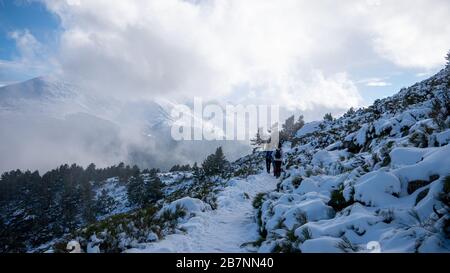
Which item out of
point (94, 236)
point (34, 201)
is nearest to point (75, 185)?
point (34, 201)

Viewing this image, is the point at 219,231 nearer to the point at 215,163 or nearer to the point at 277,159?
the point at 277,159

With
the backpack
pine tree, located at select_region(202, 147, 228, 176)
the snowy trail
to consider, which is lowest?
the snowy trail

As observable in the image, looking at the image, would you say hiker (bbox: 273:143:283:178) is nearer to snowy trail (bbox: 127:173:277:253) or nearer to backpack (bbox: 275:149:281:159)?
backpack (bbox: 275:149:281:159)

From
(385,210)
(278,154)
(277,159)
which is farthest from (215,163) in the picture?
(385,210)

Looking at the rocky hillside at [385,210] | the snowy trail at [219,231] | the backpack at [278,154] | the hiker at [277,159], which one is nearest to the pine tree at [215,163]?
the hiker at [277,159]

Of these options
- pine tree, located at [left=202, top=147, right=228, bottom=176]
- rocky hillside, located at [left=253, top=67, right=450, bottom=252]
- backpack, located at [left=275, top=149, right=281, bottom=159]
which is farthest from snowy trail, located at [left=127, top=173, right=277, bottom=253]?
pine tree, located at [left=202, top=147, right=228, bottom=176]

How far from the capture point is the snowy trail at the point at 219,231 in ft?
21.7

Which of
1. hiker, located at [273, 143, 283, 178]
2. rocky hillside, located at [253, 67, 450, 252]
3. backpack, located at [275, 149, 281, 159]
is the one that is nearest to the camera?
rocky hillside, located at [253, 67, 450, 252]

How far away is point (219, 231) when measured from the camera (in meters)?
8.47

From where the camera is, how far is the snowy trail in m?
6.60

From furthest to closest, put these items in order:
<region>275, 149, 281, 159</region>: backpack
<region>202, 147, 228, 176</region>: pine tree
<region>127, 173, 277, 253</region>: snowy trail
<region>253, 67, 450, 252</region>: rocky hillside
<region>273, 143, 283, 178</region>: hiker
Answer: <region>202, 147, 228, 176</region>: pine tree
<region>273, 143, 283, 178</region>: hiker
<region>275, 149, 281, 159</region>: backpack
<region>127, 173, 277, 253</region>: snowy trail
<region>253, 67, 450, 252</region>: rocky hillside
